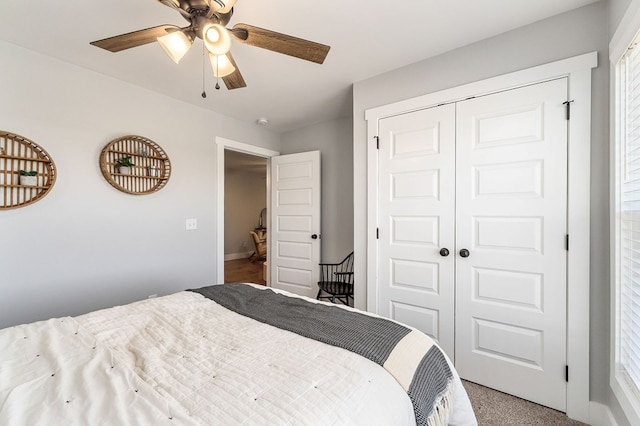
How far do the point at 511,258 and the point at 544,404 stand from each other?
92cm

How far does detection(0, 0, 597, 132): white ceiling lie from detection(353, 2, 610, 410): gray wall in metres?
0.07

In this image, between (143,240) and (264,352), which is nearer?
(264,352)

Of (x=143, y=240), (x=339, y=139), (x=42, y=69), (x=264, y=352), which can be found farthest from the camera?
(x=339, y=139)

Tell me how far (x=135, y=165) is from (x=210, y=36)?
5.47 ft

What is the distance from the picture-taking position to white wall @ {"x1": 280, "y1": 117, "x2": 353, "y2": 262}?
11.0 ft

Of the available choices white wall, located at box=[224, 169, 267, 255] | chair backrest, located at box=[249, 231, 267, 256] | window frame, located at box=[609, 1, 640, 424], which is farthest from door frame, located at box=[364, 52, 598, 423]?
white wall, located at box=[224, 169, 267, 255]

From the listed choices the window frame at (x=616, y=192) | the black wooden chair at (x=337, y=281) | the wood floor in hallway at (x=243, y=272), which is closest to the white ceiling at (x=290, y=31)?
the window frame at (x=616, y=192)

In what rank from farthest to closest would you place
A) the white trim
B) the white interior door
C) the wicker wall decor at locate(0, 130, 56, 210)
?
the white interior door → the wicker wall decor at locate(0, 130, 56, 210) → the white trim

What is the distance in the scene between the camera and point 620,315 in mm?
1413

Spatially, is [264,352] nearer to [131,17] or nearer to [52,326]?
[52,326]

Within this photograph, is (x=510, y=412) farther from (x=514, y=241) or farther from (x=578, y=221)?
(x=578, y=221)

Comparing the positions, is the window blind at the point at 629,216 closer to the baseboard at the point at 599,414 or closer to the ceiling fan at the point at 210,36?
the baseboard at the point at 599,414

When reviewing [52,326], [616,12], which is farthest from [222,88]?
[616,12]

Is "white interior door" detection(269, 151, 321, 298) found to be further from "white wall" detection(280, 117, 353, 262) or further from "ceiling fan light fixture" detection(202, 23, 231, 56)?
"ceiling fan light fixture" detection(202, 23, 231, 56)
